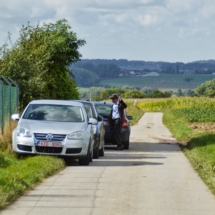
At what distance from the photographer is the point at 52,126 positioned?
18.1 meters

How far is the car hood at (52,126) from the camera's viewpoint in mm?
17875

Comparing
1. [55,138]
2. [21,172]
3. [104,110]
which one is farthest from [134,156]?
[21,172]

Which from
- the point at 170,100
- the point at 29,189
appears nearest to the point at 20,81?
the point at 29,189

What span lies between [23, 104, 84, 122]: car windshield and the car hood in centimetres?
48

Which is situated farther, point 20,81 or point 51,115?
point 20,81

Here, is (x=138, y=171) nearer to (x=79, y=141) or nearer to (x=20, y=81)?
(x=79, y=141)

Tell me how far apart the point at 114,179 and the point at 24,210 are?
14.3ft

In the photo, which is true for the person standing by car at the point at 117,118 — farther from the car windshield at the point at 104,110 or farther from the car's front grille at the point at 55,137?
the car's front grille at the point at 55,137

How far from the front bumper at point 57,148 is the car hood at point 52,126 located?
10.4 inches

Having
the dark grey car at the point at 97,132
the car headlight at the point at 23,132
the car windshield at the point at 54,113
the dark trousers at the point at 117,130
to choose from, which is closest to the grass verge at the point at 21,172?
the car headlight at the point at 23,132

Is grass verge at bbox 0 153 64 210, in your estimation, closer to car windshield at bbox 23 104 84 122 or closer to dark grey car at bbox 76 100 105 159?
car windshield at bbox 23 104 84 122

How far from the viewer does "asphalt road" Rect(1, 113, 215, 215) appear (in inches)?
424

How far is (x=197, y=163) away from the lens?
18.8 m

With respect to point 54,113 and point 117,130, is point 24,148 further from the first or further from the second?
point 117,130
